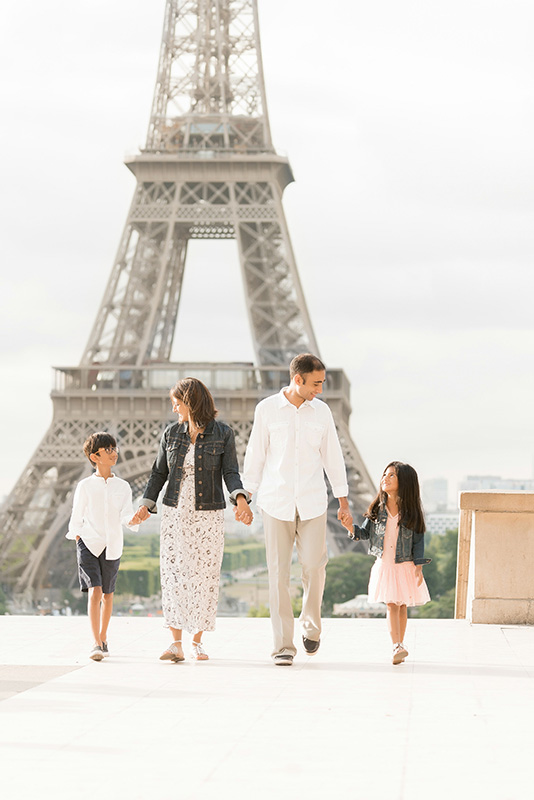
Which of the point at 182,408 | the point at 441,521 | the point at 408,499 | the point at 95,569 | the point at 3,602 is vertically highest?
the point at 182,408

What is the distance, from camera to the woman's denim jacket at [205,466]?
25.9ft

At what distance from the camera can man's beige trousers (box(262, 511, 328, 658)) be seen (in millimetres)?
7688

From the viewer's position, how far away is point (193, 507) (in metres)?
7.92

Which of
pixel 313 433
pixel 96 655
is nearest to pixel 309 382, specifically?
pixel 313 433

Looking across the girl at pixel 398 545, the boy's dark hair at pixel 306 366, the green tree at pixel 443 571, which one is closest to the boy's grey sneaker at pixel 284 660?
the girl at pixel 398 545

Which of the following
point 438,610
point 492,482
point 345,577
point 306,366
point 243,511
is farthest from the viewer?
point 492,482

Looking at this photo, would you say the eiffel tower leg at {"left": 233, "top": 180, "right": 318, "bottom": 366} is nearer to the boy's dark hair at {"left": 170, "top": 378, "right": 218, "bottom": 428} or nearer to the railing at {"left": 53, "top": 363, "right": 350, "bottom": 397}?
the railing at {"left": 53, "top": 363, "right": 350, "bottom": 397}

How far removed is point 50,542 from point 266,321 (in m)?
9.97

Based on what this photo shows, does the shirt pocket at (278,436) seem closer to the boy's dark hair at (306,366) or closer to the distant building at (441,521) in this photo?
the boy's dark hair at (306,366)

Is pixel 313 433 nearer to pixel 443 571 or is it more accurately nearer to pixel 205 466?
pixel 205 466

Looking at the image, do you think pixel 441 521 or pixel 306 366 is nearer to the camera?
pixel 306 366

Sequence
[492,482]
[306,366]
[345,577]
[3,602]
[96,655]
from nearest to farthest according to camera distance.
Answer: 1. [306,366]
2. [96,655]
3. [3,602]
4. [345,577]
5. [492,482]

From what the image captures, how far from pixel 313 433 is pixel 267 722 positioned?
2.47m

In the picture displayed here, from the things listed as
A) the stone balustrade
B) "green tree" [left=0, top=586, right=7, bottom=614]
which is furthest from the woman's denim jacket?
"green tree" [left=0, top=586, right=7, bottom=614]
